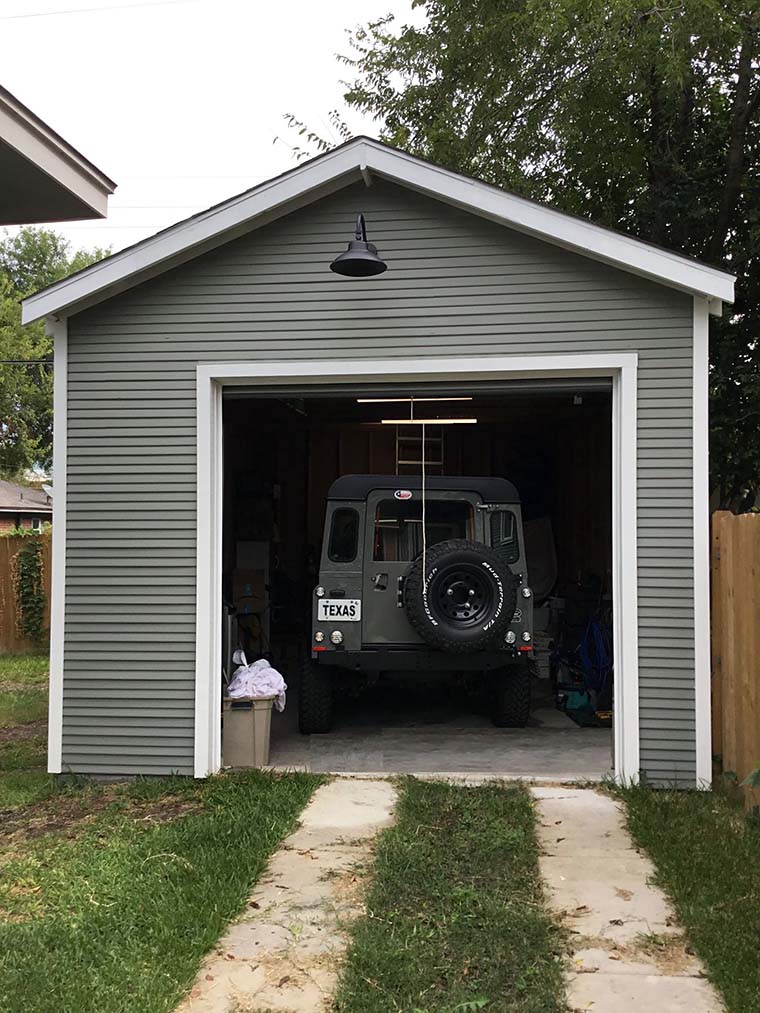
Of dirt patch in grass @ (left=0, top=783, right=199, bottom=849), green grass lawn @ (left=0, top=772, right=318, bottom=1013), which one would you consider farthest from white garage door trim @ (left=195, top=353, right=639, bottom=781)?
green grass lawn @ (left=0, top=772, right=318, bottom=1013)

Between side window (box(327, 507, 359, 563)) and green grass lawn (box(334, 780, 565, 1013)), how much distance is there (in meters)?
2.65

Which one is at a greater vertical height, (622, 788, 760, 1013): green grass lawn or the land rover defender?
the land rover defender

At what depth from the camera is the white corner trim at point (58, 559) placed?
6105 millimetres

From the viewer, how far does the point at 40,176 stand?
4836 millimetres

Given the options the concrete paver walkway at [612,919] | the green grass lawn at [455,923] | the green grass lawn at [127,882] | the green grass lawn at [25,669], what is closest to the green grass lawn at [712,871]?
the concrete paver walkway at [612,919]

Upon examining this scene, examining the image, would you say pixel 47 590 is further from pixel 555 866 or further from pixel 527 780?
pixel 555 866

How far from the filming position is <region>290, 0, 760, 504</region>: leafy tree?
10.0 m

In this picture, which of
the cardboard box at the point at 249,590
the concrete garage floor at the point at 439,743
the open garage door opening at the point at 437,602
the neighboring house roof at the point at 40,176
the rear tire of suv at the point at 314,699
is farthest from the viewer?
the cardboard box at the point at 249,590

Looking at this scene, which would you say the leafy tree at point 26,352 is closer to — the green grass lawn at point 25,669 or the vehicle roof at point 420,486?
the green grass lawn at point 25,669

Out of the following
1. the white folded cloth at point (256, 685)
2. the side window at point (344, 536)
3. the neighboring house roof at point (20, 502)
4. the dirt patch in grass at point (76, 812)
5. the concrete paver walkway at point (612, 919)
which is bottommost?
the dirt patch in grass at point (76, 812)

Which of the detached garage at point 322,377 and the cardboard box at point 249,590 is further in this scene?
the cardboard box at point 249,590

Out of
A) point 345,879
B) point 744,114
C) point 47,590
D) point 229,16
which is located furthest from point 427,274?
point 229,16

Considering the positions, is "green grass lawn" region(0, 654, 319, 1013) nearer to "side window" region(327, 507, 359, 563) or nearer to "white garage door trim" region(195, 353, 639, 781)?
"white garage door trim" region(195, 353, 639, 781)

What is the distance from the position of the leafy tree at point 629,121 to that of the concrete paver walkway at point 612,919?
6.66 m
